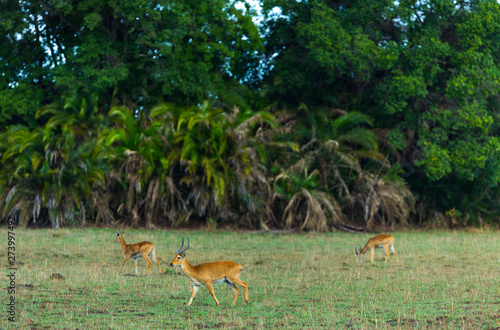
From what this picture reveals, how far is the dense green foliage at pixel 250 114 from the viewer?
21.4m

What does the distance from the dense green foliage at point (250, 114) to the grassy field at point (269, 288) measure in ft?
12.5

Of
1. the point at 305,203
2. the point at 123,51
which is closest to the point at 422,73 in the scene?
the point at 305,203

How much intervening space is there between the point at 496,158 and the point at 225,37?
463 inches

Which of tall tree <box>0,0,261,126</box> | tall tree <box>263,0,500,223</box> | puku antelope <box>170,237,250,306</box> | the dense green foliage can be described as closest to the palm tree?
the dense green foliage

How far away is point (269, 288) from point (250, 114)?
13241 millimetres

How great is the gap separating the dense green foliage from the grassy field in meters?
3.81

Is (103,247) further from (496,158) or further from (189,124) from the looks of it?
(496,158)

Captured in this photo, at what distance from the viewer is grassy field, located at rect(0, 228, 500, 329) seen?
8.10 metres

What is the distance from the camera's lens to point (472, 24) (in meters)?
23.1

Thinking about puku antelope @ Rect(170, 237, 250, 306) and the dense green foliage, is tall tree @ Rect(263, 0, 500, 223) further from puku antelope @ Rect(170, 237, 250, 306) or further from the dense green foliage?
puku antelope @ Rect(170, 237, 250, 306)

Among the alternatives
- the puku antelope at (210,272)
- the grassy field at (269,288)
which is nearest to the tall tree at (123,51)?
the grassy field at (269,288)

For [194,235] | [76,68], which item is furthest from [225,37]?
[194,235]

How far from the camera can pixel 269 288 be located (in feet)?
34.6

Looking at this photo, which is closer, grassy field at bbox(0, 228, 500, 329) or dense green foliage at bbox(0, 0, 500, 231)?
grassy field at bbox(0, 228, 500, 329)
